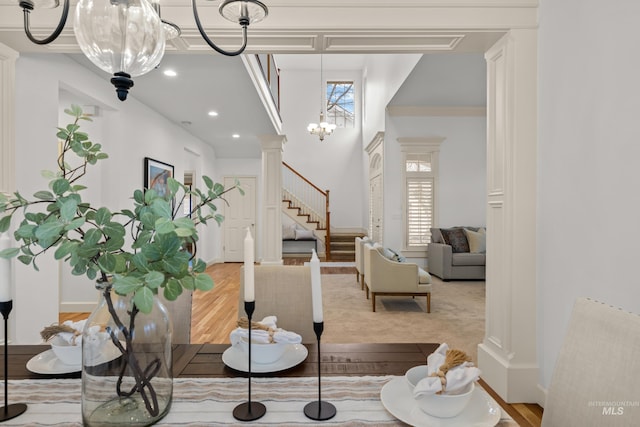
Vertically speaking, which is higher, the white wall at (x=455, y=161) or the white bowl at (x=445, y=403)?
the white wall at (x=455, y=161)

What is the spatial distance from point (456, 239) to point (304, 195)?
15.2 feet

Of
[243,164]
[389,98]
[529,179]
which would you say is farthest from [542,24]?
[243,164]

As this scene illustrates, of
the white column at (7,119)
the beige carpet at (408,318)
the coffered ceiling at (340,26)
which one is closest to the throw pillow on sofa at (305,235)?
the beige carpet at (408,318)

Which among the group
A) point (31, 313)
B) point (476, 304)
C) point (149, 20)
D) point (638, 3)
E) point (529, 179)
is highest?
point (638, 3)

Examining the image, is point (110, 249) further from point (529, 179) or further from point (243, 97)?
point (243, 97)

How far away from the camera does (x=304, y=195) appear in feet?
30.9

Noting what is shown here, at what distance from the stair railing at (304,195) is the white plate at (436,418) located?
26.9 ft

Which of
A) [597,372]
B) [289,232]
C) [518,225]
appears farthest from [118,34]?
[289,232]

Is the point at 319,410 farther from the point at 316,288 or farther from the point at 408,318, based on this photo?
the point at 408,318

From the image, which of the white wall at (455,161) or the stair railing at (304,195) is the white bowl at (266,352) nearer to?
the white wall at (455,161)

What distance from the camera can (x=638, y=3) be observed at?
4.69 ft

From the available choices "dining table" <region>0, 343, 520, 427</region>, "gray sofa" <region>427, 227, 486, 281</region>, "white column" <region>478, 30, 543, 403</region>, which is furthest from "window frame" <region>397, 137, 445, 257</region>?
"dining table" <region>0, 343, 520, 427</region>

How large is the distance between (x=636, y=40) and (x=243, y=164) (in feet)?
23.8

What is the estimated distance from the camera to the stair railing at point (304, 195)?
366 inches
